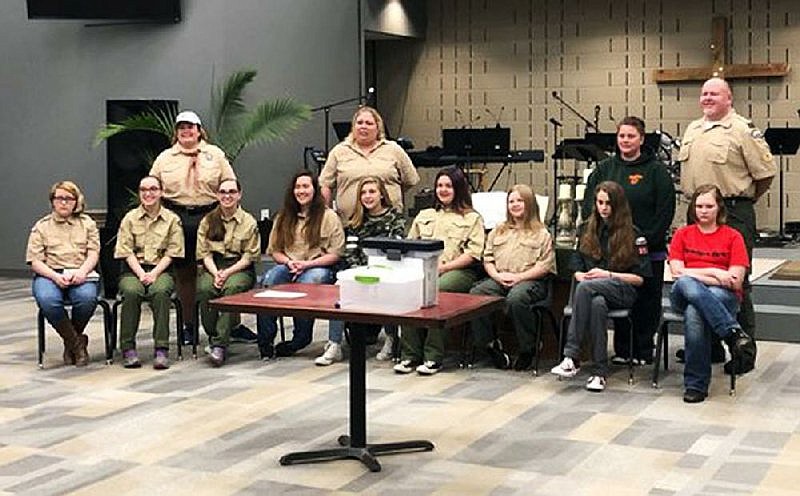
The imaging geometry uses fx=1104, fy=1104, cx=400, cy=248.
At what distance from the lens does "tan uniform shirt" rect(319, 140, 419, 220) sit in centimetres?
680

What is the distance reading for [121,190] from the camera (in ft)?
31.3

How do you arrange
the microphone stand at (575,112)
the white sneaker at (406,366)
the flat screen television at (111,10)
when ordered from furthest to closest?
the microphone stand at (575,112), the flat screen television at (111,10), the white sneaker at (406,366)

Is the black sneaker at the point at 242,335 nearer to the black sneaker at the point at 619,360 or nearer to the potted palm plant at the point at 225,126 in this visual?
the potted palm plant at the point at 225,126

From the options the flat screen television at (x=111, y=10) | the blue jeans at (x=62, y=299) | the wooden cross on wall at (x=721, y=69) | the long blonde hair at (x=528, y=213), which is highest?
the flat screen television at (x=111, y=10)

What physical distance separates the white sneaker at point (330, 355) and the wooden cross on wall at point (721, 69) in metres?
7.23

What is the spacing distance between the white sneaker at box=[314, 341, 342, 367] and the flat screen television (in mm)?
4735

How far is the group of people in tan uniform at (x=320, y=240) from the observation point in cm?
617

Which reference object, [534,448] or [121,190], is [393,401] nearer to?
[534,448]

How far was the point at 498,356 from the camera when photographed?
20.9 feet

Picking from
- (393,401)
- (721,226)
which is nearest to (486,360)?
(393,401)

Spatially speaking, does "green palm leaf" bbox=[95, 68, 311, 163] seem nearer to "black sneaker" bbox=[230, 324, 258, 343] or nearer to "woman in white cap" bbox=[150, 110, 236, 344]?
"woman in white cap" bbox=[150, 110, 236, 344]

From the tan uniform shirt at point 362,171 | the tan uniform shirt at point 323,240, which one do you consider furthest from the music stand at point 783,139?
the tan uniform shirt at point 323,240

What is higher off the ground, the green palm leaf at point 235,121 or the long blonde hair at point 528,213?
the green palm leaf at point 235,121

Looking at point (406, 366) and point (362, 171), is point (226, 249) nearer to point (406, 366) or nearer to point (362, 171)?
point (362, 171)
